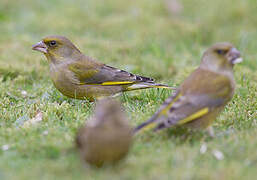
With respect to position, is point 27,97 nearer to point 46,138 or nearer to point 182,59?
point 46,138

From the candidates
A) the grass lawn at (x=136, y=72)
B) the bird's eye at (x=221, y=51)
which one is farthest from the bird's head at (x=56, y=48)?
the bird's eye at (x=221, y=51)

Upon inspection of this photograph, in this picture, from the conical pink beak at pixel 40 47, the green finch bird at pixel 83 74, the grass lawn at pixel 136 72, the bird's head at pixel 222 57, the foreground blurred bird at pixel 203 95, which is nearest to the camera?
the grass lawn at pixel 136 72

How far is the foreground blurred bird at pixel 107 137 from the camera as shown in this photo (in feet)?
12.3

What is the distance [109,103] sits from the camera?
3.84 meters

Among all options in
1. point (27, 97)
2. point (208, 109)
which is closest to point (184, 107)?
point (208, 109)

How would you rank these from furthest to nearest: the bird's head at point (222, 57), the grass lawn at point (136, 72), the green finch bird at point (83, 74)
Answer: the green finch bird at point (83, 74) < the bird's head at point (222, 57) < the grass lawn at point (136, 72)

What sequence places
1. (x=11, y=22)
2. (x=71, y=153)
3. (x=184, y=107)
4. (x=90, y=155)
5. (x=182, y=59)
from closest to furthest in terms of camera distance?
(x=90, y=155) < (x=71, y=153) < (x=184, y=107) < (x=182, y=59) < (x=11, y=22)

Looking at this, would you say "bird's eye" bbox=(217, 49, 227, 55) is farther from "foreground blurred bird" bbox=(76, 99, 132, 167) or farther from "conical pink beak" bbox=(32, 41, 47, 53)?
"conical pink beak" bbox=(32, 41, 47, 53)

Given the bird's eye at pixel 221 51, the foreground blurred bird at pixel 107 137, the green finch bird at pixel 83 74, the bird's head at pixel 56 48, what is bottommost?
the foreground blurred bird at pixel 107 137

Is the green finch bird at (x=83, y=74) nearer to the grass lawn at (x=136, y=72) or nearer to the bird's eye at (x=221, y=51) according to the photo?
the grass lawn at (x=136, y=72)

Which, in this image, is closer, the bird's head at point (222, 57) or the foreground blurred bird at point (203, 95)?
the foreground blurred bird at point (203, 95)

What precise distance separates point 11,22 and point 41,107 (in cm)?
620

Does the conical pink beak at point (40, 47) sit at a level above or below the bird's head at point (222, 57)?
above

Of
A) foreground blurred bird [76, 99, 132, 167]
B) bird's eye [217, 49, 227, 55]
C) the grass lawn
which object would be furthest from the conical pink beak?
foreground blurred bird [76, 99, 132, 167]
